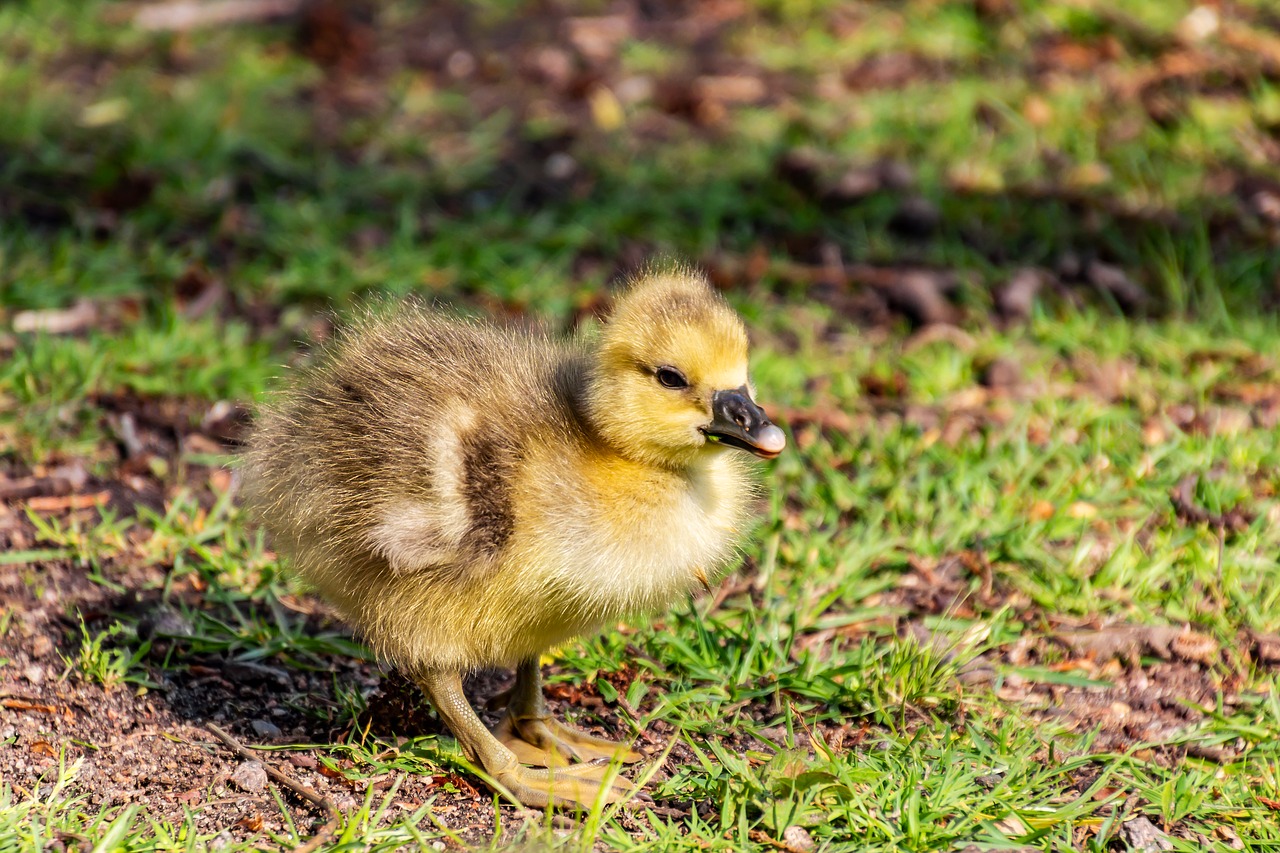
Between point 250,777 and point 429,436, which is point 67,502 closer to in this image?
point 250,777

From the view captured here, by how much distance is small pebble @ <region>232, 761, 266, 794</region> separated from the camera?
3473mm

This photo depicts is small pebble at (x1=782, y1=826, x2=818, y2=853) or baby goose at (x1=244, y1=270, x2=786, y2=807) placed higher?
baby goose at (x1=244, y1=270, x2=786, y2=807)

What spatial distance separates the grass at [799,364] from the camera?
3562 millimetres

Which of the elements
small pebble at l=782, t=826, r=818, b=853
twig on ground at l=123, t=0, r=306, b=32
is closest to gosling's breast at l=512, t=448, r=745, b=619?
small pebble at l=782, t=826, r=818, b=853

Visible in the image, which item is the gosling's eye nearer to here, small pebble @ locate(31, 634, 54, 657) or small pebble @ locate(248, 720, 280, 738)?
small pebble @ locate(248, 720, 280, 738)

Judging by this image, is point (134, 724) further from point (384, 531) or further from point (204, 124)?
point (204, 124)

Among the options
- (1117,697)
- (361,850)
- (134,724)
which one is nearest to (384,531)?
(361,850)

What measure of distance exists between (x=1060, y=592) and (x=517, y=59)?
530cm

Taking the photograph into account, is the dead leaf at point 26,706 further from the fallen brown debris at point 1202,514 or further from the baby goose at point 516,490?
the fallen brown debris at point 1202,514

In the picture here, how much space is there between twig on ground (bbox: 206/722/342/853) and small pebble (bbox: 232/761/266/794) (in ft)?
0.04

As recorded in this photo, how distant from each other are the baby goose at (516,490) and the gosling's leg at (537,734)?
5 centimetres

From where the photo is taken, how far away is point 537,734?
379cm

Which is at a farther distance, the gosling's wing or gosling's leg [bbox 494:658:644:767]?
gosling's leg [bbox 494:658:644:767]

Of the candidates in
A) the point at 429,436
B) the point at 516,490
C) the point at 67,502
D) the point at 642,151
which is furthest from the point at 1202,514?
the point at 642,151
